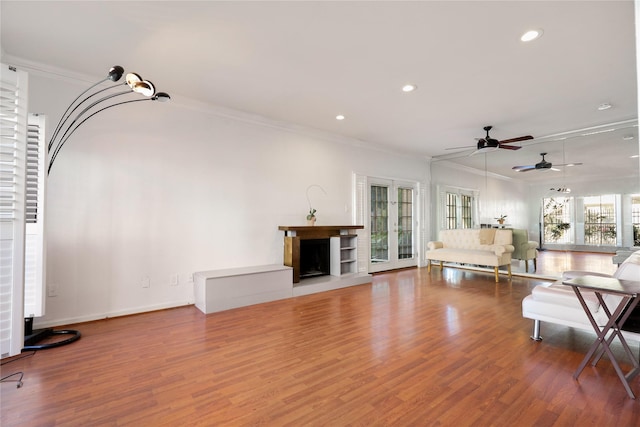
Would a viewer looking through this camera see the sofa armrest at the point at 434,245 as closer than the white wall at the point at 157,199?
No

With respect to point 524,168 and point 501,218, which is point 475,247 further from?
point 524,168

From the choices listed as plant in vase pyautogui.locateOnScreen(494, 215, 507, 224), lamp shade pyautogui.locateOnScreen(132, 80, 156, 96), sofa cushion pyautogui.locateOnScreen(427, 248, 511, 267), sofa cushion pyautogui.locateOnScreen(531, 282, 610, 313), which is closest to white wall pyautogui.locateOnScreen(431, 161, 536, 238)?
plant in vase pyautogui.locateOnScreen(494, 215, 507, 224)

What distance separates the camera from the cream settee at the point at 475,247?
5.55m

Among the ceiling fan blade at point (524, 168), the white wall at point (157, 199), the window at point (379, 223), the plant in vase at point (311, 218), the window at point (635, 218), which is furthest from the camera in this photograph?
the window at point (379, 223)

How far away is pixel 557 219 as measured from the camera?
18.4 feet

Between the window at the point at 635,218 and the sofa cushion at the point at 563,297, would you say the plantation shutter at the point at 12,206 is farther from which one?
the window at the point at 635,218

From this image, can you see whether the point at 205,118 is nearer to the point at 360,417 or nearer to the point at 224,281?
the point at 224,281

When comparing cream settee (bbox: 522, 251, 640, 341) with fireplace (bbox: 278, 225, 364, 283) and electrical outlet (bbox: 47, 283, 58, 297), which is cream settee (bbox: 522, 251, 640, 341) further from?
electrical outlet (bbox: 47, 283, 58, 297)

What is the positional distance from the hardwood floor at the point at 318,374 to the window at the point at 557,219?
10.3ft

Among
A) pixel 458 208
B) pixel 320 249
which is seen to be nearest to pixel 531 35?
pixel 320 249

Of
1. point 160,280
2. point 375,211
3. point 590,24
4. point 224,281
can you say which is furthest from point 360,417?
point 375,211

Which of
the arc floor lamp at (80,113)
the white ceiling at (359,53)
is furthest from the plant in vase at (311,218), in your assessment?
the arc floor lamp at (80,113)

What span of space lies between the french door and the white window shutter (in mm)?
5192

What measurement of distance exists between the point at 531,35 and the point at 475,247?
4.84m
